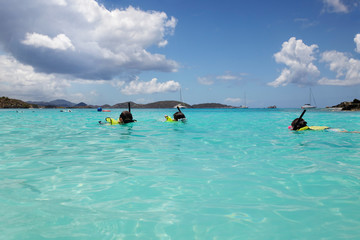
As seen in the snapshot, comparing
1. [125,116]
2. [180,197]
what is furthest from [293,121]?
[180,197]

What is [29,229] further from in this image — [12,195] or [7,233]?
[12,195]

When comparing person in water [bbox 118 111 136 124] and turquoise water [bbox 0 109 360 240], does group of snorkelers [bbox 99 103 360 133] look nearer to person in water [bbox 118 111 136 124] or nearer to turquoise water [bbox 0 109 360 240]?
person in water [bbox 118 111 136 124]

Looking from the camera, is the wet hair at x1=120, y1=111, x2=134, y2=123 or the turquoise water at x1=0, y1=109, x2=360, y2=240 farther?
the wet hair at x1=120, y1=111, x2=134, y2=123

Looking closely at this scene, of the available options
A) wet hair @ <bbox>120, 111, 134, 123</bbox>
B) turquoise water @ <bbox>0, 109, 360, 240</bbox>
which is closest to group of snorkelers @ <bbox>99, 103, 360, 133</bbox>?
wet hair @ <bbox>120, 111, 134, 123</bbox>

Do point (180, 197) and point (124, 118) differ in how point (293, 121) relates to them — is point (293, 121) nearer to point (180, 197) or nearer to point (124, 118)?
point (124, 118)

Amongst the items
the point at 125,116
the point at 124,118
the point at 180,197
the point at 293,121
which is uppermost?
the point at 125,116

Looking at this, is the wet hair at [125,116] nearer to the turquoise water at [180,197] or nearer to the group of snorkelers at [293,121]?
the group of snorkelers at [293,121]

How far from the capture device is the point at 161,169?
21.4ft

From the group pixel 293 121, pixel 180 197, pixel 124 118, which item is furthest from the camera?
pixel 124 118

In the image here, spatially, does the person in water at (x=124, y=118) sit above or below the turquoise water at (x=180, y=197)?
above

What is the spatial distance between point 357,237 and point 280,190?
5.69 ft

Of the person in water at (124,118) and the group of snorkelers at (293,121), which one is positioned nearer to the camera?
the group of snorkelers at (293,121)

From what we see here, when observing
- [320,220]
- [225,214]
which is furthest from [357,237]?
[225,214]

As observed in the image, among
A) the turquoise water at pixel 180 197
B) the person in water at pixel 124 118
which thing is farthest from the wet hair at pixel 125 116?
the turquoise water at pixel 180 197
